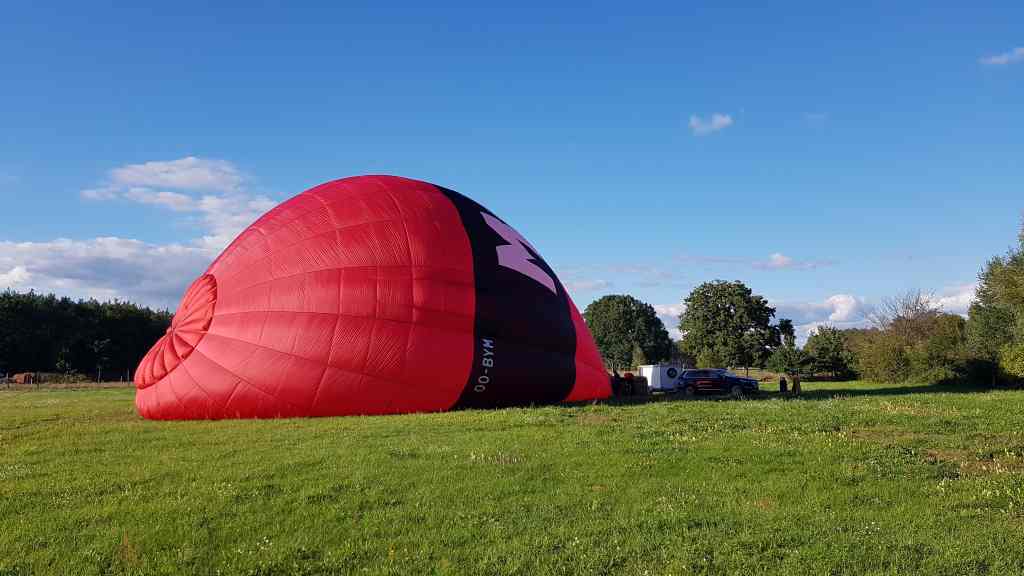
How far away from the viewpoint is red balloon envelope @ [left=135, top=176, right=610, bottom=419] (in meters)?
16.4

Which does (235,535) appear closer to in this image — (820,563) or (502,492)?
(502,492)

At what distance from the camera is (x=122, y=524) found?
754cm

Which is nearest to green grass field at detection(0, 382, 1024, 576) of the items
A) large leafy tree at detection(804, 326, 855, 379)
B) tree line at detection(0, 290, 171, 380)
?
large leafy tree at detection(804, 326, 855, 379)

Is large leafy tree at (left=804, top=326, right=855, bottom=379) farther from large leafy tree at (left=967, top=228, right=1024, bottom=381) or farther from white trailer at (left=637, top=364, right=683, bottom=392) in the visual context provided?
white trailer at (left=637, top=364, right=683, bottom=392)

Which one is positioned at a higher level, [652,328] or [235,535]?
[652,328]

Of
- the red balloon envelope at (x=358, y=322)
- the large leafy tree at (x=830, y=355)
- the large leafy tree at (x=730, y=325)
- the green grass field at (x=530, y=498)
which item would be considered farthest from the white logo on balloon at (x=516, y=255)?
the large leafy tree at (x=730, y=325)

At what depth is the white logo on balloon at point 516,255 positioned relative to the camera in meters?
19.2

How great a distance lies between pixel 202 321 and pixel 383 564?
1276 centimetres

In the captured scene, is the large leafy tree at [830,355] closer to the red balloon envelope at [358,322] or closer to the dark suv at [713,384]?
the dark suv at [713,384]

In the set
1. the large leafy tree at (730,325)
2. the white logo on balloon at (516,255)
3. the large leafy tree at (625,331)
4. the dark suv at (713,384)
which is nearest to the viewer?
the white logo on balloon at (516,255)

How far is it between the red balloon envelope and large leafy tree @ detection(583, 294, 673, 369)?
2966 inches

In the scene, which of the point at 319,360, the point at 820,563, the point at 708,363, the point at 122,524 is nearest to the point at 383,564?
the point at 122,524

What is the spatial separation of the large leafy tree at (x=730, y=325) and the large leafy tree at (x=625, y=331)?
19879 mm

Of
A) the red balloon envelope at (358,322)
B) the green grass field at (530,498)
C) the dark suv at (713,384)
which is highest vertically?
the red balloon envelope at (358,322)
